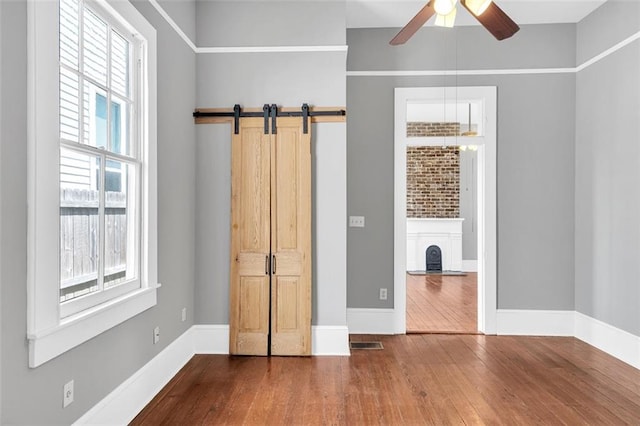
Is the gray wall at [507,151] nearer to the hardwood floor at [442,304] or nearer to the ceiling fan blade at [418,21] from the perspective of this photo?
the hardwood floor at [442,304]

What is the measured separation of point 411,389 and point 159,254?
2.04m

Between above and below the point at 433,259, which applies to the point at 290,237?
above

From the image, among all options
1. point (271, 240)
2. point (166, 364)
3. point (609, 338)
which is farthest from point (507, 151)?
point (166, 364)

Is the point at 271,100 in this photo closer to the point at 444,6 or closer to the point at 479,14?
the point at 444,6

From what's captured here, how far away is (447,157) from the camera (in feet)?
28.2

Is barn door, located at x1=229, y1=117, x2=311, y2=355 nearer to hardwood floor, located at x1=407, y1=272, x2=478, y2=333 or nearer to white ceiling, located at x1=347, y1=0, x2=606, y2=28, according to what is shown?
white ceiling, located at x1=347, y1=0, x2=606, y2=28

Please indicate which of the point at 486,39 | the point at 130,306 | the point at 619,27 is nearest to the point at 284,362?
the point at 130,306

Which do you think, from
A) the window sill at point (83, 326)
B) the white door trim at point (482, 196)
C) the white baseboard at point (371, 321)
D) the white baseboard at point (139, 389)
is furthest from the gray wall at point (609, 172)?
the window sill at point (83, 326)

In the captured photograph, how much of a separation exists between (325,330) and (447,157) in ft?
19.8

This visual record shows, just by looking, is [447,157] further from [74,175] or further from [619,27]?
[74,175]

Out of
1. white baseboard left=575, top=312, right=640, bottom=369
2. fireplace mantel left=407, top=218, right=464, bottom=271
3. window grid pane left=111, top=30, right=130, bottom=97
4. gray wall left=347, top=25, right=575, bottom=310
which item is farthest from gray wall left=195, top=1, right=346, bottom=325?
fireplace mantel left=407, top=218, right=464, bottom=271

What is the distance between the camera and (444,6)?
2.36 m

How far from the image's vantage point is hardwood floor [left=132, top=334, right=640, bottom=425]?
2523 millimetres

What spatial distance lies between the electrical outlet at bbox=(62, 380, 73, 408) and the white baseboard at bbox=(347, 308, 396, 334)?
9.25 feet
